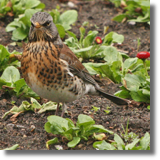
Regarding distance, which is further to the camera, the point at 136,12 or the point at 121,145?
the point at 136,12

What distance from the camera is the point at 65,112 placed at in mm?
5500

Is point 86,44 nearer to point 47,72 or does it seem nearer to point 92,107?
point 92,107

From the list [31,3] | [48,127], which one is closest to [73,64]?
[48,127]

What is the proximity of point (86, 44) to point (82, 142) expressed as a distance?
2730 mm

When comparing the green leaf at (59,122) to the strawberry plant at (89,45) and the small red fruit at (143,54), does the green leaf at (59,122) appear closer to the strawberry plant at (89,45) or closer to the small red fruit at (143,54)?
the small red fruit at (143,54)

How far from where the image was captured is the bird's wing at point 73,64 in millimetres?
4984

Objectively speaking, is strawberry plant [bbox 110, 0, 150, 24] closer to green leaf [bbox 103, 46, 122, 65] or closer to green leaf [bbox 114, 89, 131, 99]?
green leaf [bbox 103, 46, 122, 65]

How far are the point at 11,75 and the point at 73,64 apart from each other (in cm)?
122

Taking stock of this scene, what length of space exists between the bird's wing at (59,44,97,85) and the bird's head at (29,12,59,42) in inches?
10.4

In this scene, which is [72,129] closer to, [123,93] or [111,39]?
[123,93]

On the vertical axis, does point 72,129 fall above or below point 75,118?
above

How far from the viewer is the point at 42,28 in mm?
4656

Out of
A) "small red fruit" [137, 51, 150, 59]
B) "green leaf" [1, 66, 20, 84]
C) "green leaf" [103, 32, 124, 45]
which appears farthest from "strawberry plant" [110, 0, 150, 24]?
"green leaf" [1, 66, 20, 84]

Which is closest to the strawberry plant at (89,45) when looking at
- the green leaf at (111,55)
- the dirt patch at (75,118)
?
the green leaf at (111,55)
